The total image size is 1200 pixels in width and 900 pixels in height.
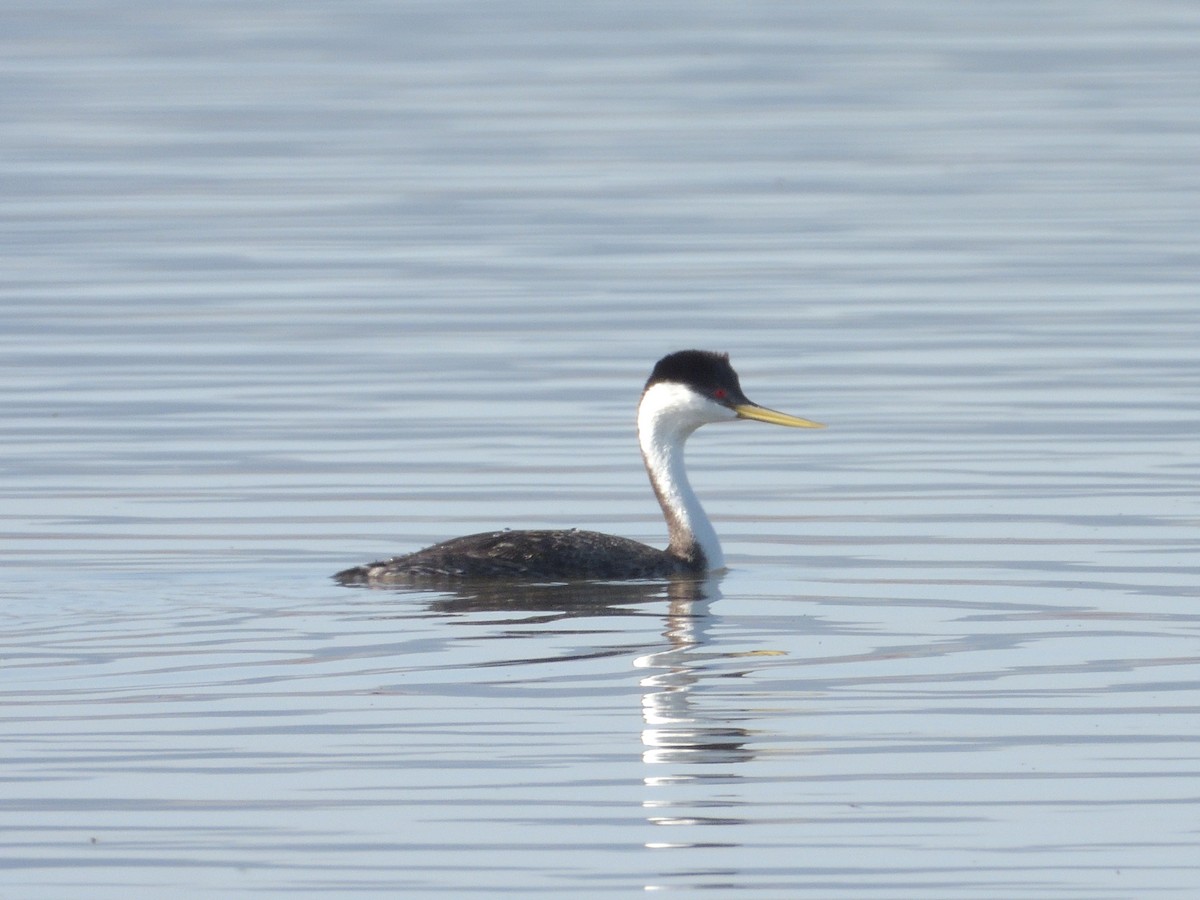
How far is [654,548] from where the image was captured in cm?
1373

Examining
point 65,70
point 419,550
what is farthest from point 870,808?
point 65,70

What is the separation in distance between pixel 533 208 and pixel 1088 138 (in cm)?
889

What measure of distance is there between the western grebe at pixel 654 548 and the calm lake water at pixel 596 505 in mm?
190

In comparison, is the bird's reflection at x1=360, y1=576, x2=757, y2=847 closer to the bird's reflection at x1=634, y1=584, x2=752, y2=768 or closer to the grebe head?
the bird's reflection at x1=634, y1=584, x2=752, y2=768

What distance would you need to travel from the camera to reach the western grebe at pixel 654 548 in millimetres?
12891

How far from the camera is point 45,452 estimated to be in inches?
635

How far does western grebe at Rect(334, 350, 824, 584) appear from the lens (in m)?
12.9

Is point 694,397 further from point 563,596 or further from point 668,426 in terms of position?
point 563,596

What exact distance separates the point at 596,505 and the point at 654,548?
1.38 meters

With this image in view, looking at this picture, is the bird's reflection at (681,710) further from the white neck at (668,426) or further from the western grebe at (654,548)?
the white neck at (668,426)

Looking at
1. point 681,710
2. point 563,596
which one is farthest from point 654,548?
point 681,710

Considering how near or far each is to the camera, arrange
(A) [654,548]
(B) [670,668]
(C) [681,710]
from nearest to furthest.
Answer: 1. (C) [681,710]
2. (B) [670,668]
3. (A) [654,548]

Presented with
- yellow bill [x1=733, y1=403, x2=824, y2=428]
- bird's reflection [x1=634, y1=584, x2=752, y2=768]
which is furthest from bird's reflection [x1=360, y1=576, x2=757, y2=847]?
yellow bill [x1=733, y1=403, x2=824, y2=428]

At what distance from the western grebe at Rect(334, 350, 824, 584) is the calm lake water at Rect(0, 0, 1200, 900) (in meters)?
0.19
